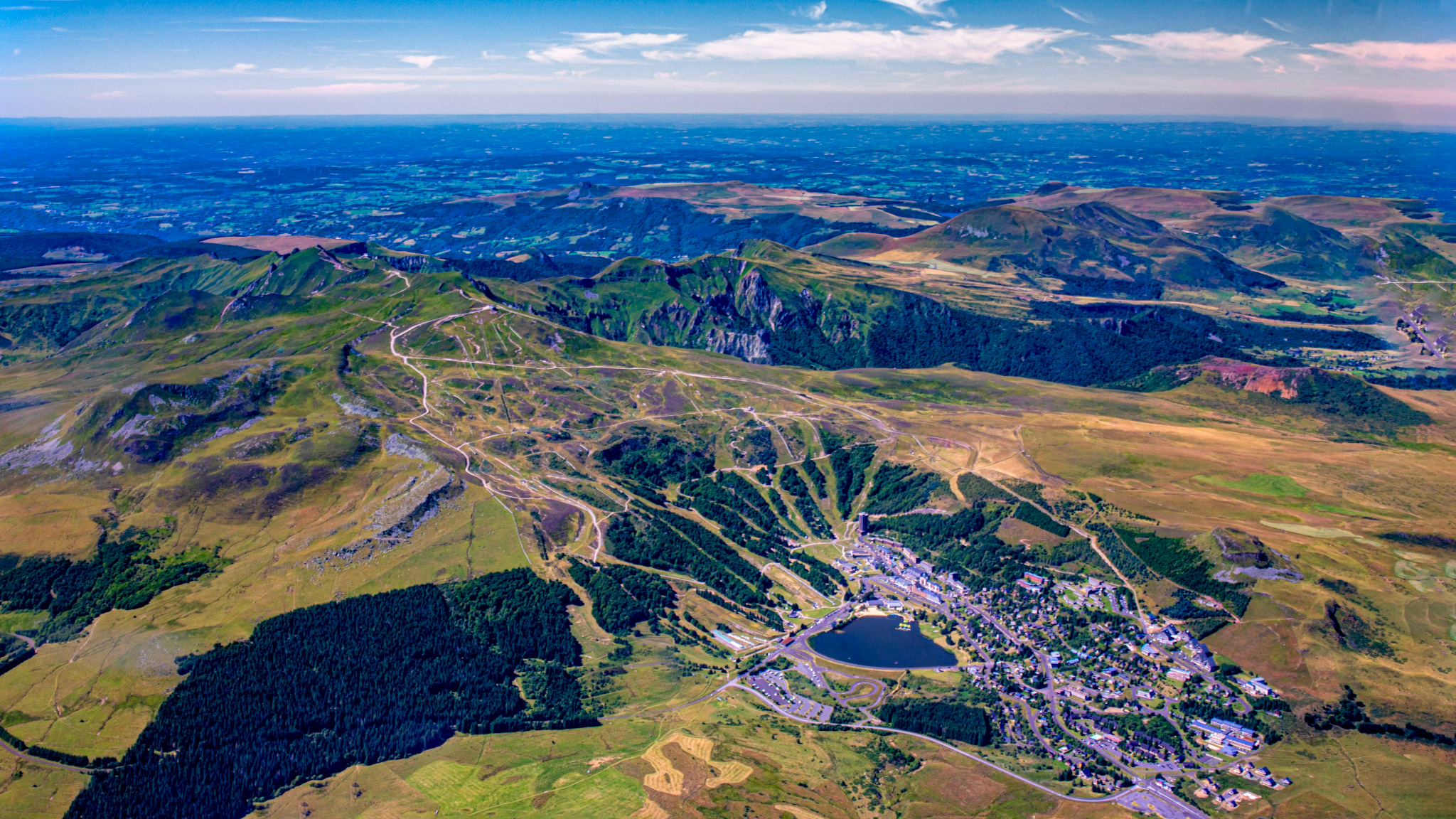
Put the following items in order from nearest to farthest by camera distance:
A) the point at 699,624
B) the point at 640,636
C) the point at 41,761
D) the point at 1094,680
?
1. the point at 41,761
2. the point at 1094,680
3. the point at 640,636
4. the point at 699,624

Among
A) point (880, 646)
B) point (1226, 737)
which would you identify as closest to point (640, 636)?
point (880, 646)

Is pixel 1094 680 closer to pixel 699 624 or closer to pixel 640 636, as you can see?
pixel 699 624

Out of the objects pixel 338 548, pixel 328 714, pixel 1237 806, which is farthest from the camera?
pixel 338 548

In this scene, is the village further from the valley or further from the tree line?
the tree line

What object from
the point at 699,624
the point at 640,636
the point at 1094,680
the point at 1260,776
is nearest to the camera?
the point at 1260,776

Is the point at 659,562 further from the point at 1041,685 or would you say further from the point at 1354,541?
the point at 1354,541

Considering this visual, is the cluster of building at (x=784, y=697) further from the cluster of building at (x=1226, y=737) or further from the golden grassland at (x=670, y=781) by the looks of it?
the cluster of building at (x=1226, y=737)

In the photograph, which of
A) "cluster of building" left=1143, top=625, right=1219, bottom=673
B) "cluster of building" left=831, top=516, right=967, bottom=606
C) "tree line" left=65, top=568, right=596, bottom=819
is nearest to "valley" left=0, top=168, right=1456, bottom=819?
"cluster of building" left=1143, top=625, right=1219, bottom=673

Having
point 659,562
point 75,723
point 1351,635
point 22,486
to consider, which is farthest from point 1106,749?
point 22,486
